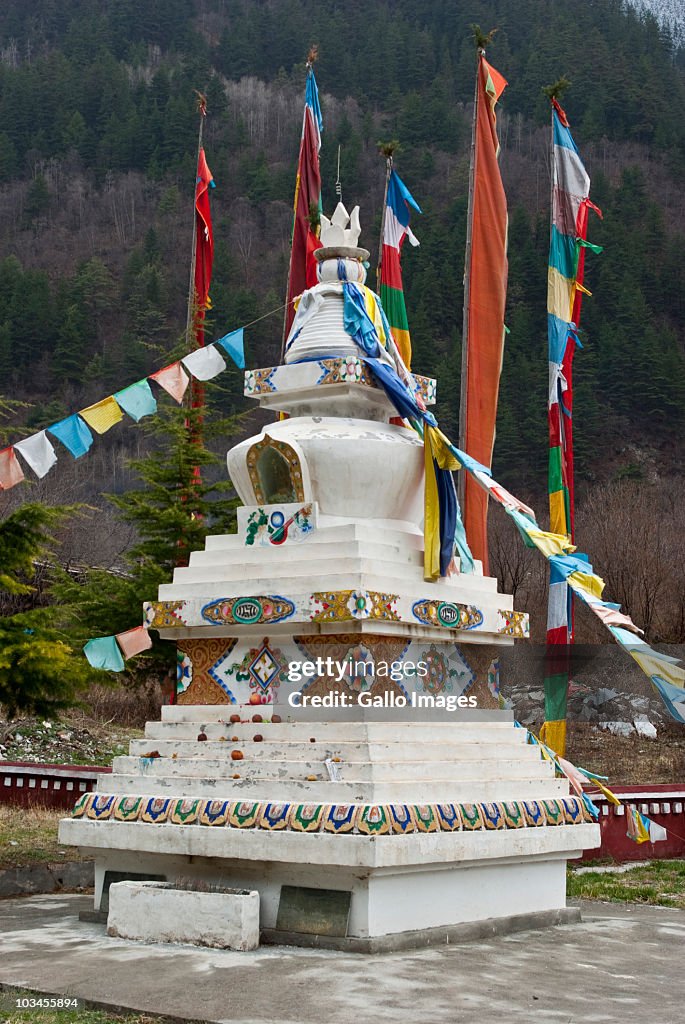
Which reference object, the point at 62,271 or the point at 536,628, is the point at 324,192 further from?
the point at 536,628

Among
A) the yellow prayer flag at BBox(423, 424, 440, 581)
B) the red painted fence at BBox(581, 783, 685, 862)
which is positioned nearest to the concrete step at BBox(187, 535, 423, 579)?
the yellow prayer flag at BBox(423, 424, 440, 581)

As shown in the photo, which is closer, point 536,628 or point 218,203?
point 536,628

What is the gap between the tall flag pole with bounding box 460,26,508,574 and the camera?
1475 cm

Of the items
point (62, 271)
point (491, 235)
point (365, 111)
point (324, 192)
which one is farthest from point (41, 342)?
point (491, 235)

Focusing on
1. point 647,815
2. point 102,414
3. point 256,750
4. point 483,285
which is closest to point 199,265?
point 483,285

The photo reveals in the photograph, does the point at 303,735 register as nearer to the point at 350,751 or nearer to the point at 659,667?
the point at 350,751

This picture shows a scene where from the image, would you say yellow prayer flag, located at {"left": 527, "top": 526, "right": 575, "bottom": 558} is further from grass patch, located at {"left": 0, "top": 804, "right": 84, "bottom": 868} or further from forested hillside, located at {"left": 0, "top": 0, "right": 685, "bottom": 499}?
forested hillside, located at {"left": 0, "top": 0, "right": 685, "bottom": 499}

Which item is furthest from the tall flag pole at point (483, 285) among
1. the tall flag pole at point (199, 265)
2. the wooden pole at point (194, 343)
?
the wooden pole at point (194, 343)

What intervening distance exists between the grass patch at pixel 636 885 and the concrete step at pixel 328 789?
6.53 ft

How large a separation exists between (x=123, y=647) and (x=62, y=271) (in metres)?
68.3

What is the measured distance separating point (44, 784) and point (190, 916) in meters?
7.30

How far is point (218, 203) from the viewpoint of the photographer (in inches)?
3140

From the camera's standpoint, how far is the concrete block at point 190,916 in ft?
24.8

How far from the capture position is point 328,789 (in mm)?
7965
